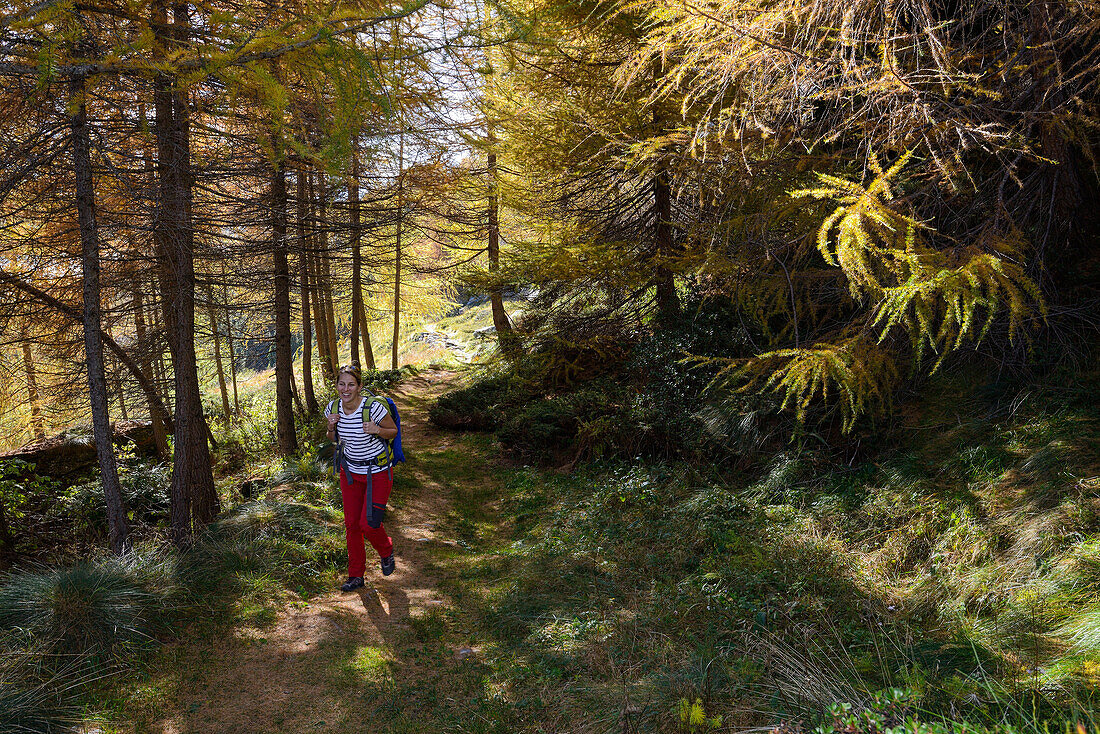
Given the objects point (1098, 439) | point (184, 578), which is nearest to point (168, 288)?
point (184, 578)

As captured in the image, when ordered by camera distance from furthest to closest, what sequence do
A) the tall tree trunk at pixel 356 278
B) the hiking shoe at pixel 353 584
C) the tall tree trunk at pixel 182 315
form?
the tall tree trunk at pixel 356 278 < the tall tree trunk at pixel 182 315 < the hiking shoe at pixel 353 584

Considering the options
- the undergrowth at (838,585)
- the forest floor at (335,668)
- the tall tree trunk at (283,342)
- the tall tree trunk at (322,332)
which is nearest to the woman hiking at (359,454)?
the forest floor at (335,668)

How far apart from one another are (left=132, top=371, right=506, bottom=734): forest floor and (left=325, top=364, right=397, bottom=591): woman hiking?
581mm

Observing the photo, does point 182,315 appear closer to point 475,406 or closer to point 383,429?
point 383,429

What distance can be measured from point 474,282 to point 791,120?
6.02 metres

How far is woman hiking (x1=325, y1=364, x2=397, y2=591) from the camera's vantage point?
5562 millimetres

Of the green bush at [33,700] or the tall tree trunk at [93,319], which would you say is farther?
the tall tree trunk at [93,319]

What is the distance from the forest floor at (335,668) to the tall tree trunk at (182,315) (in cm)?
224

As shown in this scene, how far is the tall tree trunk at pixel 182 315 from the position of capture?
6.60m

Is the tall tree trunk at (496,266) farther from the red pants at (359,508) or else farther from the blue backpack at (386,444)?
the red pants at (359,508)

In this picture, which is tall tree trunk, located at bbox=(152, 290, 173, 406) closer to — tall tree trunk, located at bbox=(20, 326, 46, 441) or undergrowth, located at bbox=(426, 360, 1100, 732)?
tall tree trunk, located at bbox=(20, 326, 46, 441)

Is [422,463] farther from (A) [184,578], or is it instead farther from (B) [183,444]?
(A) [184,578]

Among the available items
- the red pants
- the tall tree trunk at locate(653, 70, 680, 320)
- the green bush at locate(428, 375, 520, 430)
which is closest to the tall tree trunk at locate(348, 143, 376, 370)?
the green bush at locate(428, 375, 520, 430)

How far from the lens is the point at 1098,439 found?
4547mm
